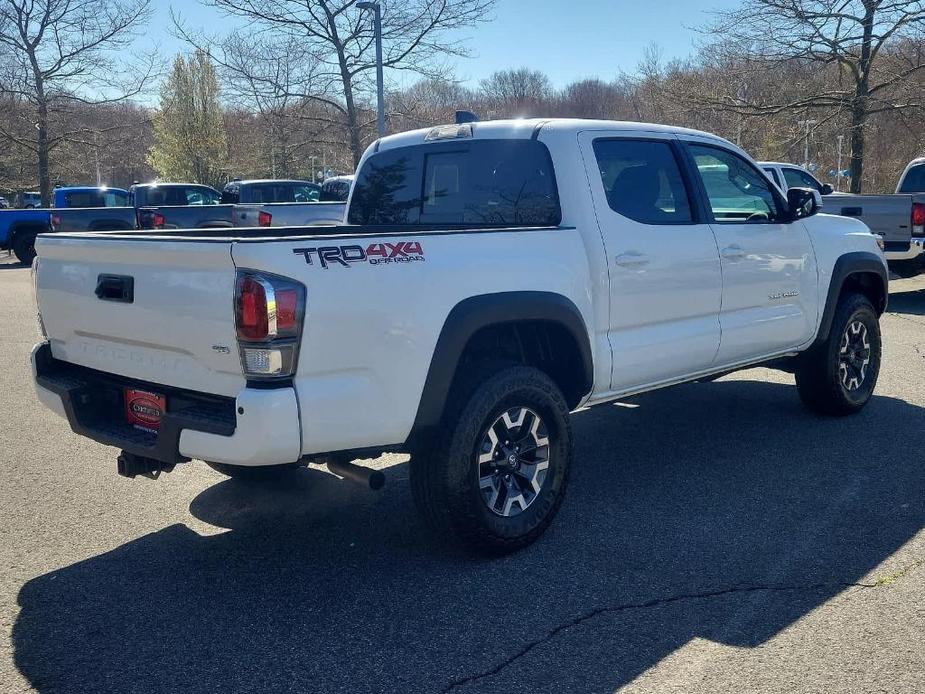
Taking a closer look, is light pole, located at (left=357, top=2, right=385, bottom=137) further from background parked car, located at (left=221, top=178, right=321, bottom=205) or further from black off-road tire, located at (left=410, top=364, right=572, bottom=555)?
black off-road tire, located at (left=410, top=364, right=572, bottom=555)

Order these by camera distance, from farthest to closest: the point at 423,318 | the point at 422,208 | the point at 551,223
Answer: the point at 422,208 → the point at 551,223 → the point at 423,318

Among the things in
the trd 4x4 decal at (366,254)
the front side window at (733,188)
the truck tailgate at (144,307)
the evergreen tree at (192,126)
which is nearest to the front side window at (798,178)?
the front side window at (733,188)

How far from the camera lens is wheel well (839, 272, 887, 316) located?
643 centimetres

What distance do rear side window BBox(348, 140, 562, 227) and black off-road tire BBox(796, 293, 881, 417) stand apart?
2724 millimetres

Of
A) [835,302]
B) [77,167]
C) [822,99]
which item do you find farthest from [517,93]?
[835,302]

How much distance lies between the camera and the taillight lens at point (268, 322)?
3182 millimetres

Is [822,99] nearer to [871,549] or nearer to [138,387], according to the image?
[871,549]

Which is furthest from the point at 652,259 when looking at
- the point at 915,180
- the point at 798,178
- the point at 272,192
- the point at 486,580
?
the point at 272,192

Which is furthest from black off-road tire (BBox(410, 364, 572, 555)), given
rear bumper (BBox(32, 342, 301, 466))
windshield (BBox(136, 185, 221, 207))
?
windshield (BBox(136, 185, 221, 207))

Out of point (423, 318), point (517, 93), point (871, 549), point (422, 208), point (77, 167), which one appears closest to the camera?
point (423, 318)

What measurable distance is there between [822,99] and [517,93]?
47.8 meters

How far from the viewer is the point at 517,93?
66.4 meters

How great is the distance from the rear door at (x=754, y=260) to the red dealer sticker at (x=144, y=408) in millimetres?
3191

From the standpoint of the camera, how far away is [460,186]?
16.2 feet
